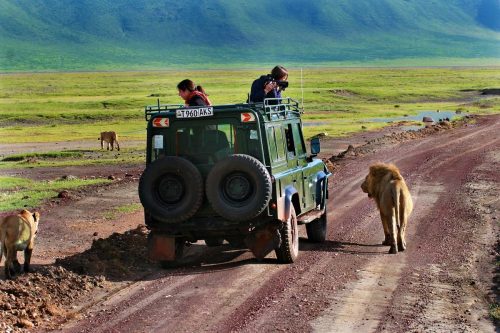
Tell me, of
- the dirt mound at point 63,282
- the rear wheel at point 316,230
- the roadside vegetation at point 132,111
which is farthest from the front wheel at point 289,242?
the roadside vegetation at point 132,111

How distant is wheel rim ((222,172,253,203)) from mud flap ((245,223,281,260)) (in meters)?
0.60

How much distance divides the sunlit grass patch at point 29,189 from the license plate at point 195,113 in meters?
8.84

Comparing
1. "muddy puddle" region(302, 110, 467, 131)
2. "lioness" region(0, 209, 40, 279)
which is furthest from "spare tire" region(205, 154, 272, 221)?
"muddy puddle" region(302, 110, 467, 131)

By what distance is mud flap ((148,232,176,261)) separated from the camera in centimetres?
1292

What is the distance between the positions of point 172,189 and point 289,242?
6.21ft

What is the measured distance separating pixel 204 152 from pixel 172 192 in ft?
2.52

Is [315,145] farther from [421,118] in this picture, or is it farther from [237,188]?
[421,118]

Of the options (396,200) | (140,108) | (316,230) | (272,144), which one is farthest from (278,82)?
(140,108)

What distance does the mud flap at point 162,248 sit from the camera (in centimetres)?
1292

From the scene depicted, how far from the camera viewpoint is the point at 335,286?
38.8 ft

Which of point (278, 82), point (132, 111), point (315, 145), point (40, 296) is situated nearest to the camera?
point (40, 296)

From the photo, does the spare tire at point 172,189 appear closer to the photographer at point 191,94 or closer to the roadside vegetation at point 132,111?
the photographer at point 191,94

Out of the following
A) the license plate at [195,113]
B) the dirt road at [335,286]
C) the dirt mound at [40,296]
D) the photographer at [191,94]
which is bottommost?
the dirt road at [335,286]

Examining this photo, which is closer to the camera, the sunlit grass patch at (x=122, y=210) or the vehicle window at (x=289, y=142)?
the vehicle window at (x=289, y=142)
